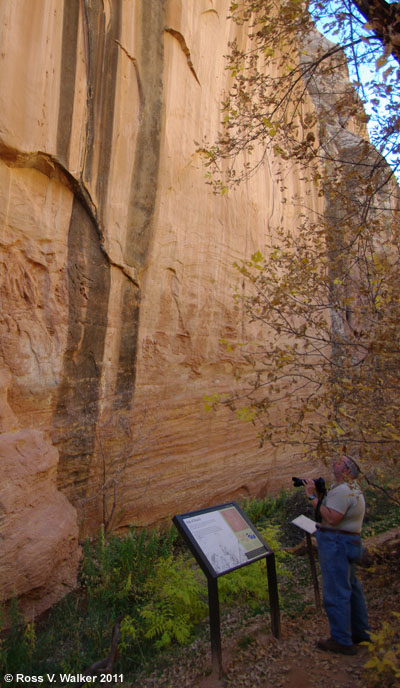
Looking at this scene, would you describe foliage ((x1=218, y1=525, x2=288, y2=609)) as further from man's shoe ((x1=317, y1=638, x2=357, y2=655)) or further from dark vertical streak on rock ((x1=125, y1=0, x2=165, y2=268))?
dark vertical streak on rock ((x1=125, y1=0, x2=165, y2=268))

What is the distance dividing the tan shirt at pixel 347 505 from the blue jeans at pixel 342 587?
7cm

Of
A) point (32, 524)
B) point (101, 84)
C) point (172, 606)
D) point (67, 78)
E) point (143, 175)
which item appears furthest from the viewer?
point (143, 175)

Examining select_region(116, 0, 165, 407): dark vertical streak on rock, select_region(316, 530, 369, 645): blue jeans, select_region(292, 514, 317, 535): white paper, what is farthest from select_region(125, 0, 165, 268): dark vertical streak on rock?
select_region(316, 530, 369, 645): blue jeans

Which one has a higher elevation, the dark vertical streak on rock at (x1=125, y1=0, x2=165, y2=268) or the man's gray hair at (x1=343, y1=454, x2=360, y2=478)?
the dark vertical streak on rock at (x1=125, y1=0, x2=165, y2=268)

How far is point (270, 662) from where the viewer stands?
3777 millimetres

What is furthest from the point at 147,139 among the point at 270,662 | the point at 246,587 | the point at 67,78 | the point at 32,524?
the point at 270,662

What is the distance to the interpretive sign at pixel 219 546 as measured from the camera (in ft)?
11.8

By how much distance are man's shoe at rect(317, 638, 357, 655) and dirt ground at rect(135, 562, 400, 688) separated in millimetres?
35

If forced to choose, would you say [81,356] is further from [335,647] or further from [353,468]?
[335,647]

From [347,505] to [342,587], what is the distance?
0.61 m

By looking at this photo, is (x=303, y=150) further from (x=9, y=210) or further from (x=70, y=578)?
(x=70, y=578)

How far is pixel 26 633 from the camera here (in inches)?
166

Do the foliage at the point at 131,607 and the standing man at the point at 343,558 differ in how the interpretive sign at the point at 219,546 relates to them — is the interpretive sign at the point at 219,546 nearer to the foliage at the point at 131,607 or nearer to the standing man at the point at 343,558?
the standing man at the point at 343,558

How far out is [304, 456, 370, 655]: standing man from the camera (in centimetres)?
378
